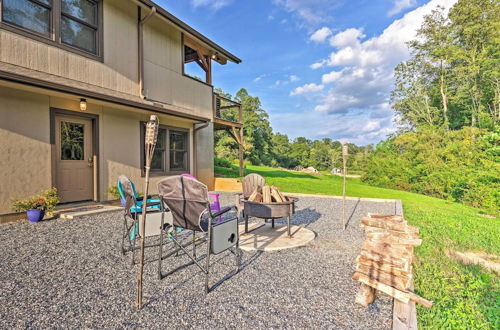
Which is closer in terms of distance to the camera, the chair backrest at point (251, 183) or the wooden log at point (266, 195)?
the wooden log at point (266, 195)

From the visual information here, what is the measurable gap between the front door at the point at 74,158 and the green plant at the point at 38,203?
762 mm

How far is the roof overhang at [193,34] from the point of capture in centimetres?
726

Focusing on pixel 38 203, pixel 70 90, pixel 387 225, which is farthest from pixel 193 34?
pixel 387 225

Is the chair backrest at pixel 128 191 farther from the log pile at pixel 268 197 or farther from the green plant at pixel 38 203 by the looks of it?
the green plant at pixel 38 203

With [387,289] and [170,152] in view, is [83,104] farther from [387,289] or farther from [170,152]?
[387,289]

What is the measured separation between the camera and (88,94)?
5.47 metres

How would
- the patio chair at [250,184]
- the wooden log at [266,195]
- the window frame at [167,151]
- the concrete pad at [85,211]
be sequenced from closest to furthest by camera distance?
the wooden log at [266,195] → the patio chair at [250,184] → the concrete pad at [85,211] → the window frame at [167,151]

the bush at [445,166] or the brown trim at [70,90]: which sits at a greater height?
the brown trim at [70,90]

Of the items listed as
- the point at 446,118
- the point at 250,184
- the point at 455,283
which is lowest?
the point at 455,283

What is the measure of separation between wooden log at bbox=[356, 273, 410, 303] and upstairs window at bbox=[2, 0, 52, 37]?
24.1 feet

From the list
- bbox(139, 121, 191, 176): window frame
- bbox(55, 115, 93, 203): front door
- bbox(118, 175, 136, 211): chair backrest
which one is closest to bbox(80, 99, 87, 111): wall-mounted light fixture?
bbox(55, 115, 93, 203): front door

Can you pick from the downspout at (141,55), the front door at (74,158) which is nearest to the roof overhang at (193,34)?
the downspout at (141,55)

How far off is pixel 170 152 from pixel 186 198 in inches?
252

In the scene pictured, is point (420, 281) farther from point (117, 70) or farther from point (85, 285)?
point (117, 70)
